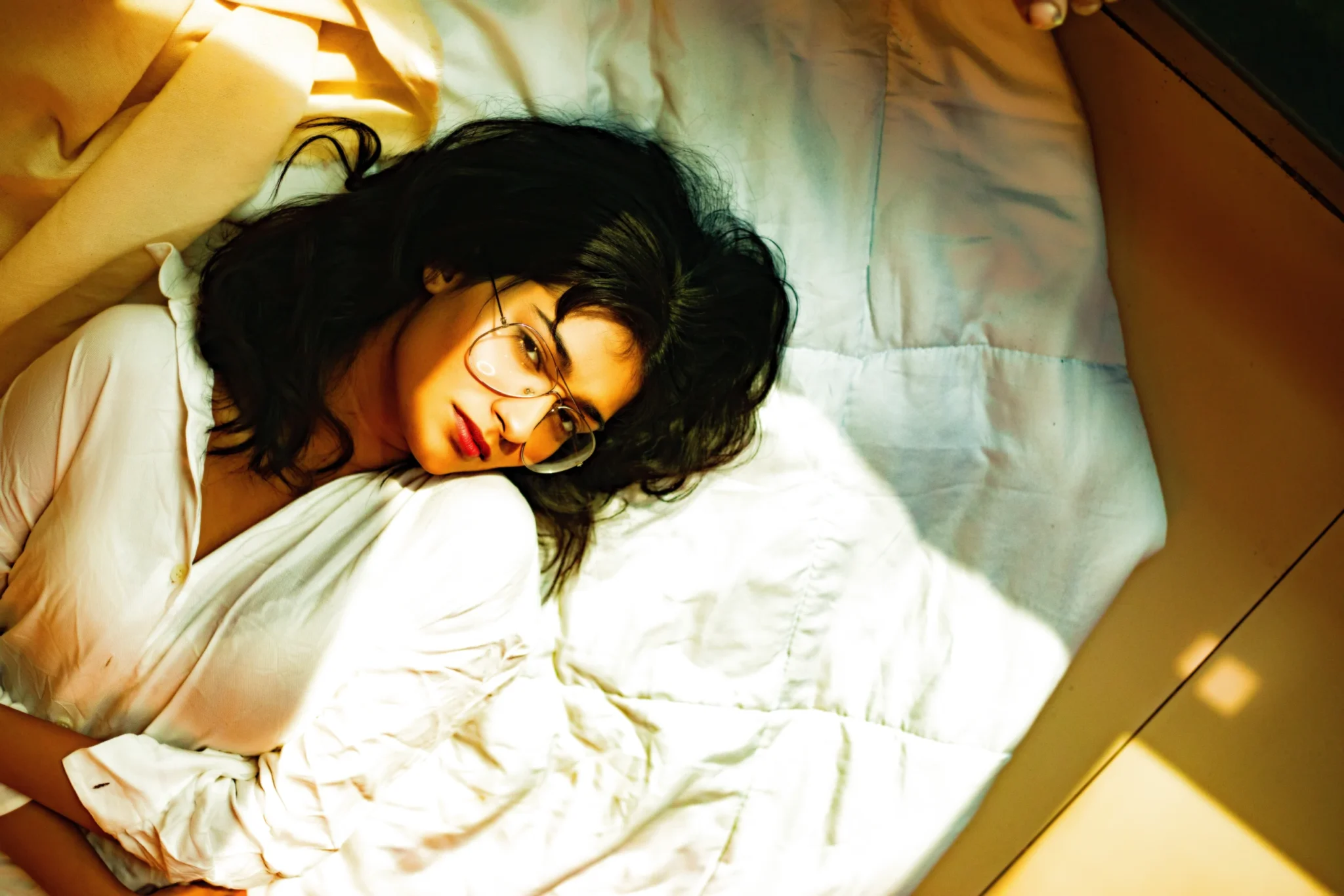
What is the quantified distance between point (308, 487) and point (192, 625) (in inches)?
8.2

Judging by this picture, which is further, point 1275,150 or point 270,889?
point 270,889

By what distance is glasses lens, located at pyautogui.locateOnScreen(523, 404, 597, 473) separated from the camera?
1.14 m

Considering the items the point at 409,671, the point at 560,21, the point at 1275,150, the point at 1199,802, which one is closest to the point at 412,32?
the point at 560,21

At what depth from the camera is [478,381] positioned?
108 cm

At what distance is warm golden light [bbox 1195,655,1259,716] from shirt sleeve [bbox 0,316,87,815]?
136 centimetres

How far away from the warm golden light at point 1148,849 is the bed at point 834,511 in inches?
4.9

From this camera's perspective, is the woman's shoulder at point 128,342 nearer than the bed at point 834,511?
Yes

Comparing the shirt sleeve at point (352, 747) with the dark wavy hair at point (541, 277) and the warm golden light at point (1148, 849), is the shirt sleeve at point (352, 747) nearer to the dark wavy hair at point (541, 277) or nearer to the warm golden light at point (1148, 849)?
the dark wavy hair at point (541, 277)

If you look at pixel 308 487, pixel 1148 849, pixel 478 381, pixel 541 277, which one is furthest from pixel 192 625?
pixel 1148 849

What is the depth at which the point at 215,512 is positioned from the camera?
3.86ft

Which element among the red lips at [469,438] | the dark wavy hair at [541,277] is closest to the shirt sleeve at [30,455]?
the dark wavy hair at [541,277]

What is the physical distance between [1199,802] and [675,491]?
2.45ft

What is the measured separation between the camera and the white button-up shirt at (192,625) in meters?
1.10

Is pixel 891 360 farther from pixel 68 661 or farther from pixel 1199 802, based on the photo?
pixel 68 661
